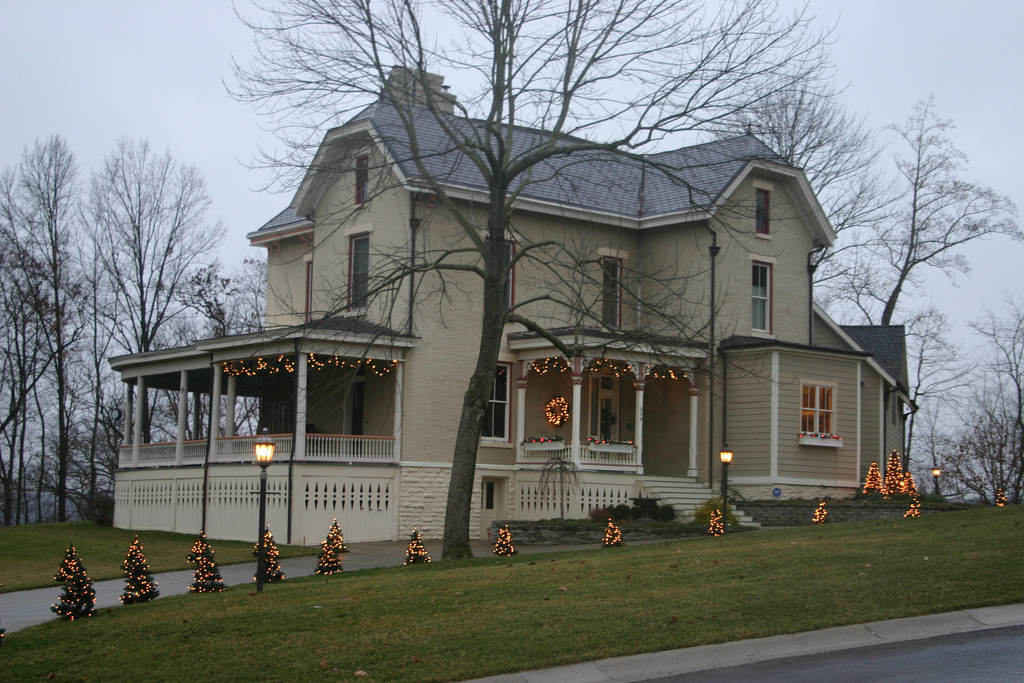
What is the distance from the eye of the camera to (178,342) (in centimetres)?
5128

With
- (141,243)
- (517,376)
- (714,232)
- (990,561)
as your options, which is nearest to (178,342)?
(141,243)

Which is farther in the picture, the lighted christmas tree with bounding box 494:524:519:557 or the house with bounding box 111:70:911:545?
the house with bounding box 111:70:911:545

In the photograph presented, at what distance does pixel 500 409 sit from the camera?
1090 inches

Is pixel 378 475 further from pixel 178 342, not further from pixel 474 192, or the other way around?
pixel 178 342

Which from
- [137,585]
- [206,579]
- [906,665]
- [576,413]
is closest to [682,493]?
[576,413]

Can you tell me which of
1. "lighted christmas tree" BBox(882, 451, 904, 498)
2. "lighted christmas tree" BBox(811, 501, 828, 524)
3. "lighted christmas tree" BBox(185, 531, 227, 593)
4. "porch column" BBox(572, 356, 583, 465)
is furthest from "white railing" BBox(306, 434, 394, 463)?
"lighted christmas tree" BBox(882, 451, 904, 498)

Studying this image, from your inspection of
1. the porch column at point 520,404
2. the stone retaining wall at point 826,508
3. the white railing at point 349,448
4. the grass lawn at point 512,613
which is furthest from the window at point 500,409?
the grass lawn at point 512,613

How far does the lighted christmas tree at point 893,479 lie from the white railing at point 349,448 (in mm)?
12209

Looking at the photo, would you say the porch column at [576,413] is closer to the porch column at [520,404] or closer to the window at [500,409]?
the porch column at [520,404]

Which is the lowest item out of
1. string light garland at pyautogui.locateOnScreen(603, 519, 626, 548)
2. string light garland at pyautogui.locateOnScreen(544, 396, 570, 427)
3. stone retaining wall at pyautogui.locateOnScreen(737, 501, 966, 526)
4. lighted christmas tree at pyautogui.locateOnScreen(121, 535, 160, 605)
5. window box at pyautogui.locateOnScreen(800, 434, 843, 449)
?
lighted christmas tree at pyautogui.locateOnScreen(121, 535, 160, 605)

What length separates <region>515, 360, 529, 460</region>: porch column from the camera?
2709 cm

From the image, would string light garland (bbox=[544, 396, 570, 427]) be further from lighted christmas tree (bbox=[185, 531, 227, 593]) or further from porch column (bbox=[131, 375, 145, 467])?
lighted christmas tree (bbox=[185, 531, 227, 593])

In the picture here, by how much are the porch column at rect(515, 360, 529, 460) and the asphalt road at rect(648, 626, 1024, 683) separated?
681 inches

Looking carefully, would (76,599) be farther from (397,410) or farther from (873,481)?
(873,481)
